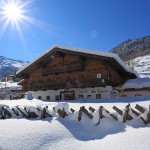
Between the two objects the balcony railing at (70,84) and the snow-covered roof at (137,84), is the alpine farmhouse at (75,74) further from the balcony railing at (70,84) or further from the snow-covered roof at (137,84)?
the snow-covered roof at (137,84)

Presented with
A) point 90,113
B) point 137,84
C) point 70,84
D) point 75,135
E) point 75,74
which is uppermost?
point 75,74

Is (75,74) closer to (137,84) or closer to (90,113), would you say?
(137,84)

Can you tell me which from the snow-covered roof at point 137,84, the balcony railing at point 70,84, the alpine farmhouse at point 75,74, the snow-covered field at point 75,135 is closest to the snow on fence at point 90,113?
the snow-covered field at point 75,135

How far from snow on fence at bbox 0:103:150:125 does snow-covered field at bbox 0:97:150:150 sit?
207 millimetres

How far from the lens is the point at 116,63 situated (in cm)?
3475

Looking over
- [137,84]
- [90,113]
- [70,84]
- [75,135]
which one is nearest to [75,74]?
[70,84]

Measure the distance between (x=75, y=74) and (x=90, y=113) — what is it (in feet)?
82.9

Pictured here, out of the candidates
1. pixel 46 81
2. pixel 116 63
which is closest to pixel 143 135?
pixel 116 63

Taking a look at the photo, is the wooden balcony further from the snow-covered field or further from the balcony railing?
the snow-covered field

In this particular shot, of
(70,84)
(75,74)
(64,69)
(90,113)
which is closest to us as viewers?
(90,113)

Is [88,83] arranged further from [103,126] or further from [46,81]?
[103,126]

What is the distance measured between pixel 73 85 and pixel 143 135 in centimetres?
2780

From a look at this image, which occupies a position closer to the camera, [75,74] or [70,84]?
[70,84]

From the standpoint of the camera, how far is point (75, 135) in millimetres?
11039
